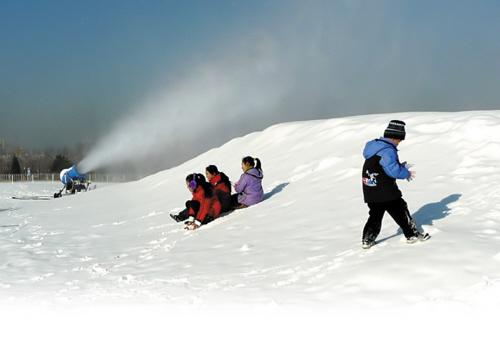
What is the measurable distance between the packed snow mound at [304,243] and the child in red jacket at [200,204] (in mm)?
256

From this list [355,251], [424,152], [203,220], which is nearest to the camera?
[355,251]

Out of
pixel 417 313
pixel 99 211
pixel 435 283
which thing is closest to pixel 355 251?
pixel 435 283

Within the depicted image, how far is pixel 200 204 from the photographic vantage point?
11.5 meters

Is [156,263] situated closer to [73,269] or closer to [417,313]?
[73,269]

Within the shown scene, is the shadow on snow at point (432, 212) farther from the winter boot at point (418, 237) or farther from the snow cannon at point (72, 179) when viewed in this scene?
the snow cannon at point (72, 179)

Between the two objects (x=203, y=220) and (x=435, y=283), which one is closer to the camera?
(x=435, y=283)

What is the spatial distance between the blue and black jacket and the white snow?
717 millimetres

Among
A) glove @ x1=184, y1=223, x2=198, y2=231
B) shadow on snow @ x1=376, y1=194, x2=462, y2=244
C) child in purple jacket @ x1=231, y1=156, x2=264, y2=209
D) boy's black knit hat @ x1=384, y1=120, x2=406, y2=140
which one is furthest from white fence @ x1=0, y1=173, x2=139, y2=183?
boy's black knit hat @ x1=384, y1=120, x2=406, y2=140

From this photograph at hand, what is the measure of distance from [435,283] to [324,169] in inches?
368

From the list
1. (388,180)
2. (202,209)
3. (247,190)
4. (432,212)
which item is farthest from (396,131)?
(247,190)

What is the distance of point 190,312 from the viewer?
516cm

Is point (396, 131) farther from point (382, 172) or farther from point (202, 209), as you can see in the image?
point (202, 209)

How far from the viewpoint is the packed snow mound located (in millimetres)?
5559

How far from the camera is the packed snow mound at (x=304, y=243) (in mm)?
5559
